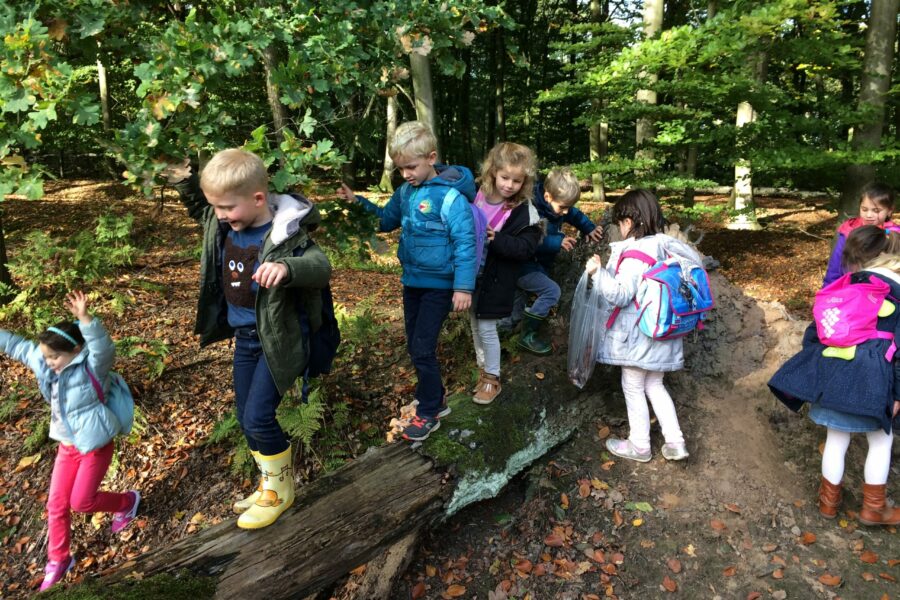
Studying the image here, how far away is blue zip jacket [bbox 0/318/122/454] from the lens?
3.61 m

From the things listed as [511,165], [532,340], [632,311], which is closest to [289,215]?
[511,165]

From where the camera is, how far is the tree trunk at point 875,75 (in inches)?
308

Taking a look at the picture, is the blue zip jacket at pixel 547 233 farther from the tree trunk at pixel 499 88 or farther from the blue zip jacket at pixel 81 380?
the tree trunk at pixel 499 88

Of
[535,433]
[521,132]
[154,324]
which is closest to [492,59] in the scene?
[521,132]

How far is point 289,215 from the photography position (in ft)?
9.24

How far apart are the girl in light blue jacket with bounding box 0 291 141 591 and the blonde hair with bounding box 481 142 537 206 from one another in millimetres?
2870

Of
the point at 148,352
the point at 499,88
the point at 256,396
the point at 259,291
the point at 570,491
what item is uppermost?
the point at 499,88

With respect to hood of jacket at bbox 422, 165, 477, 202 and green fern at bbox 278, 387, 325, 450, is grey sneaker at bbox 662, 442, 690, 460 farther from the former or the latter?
green fern at bbox 278, 387, 325, 450

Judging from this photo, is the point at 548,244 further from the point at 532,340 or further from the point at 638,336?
the point at 638,336

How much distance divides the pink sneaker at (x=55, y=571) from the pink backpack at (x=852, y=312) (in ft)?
18.3

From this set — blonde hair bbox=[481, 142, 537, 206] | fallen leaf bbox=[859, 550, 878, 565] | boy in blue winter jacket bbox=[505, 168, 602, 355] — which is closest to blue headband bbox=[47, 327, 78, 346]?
blonde hair bbox=[481, 142, 537, 206]

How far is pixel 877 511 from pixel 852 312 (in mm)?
1414

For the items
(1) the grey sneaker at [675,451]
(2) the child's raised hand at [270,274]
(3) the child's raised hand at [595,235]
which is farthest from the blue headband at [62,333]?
(1) the grey sneaker at [675,451]

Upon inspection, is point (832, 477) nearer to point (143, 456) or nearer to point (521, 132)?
point (143, 456)
